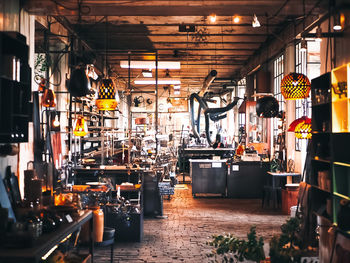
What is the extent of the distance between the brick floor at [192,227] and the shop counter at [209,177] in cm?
27

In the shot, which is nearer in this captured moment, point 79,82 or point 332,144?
point 79,82

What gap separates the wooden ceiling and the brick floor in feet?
10.8

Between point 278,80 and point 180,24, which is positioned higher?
point 180,24

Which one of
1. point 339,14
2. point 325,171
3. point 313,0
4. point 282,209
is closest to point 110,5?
point 313,0

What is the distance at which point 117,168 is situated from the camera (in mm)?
7996

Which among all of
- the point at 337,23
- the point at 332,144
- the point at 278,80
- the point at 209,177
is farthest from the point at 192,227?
the point at 278,80

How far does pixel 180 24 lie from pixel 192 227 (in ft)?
14.6

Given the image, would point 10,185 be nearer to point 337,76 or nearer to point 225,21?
point 337,76

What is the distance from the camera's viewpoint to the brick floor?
559 cm

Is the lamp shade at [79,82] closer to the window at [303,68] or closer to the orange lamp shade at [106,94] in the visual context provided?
the orange lamp shade at [106,94]

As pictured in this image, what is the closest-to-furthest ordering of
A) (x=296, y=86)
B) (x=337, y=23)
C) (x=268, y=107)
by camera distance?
(x=337, y=23) < (x=296, y=86) < (x=268, y=107)

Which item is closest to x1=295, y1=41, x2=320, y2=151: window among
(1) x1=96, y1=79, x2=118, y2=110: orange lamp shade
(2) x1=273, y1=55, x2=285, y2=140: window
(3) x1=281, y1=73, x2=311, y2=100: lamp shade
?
(2) x1=273, y1=55, x2=285, y2=140: window

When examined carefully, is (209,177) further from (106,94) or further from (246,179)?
(106,94)

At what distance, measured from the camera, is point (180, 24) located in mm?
8695
